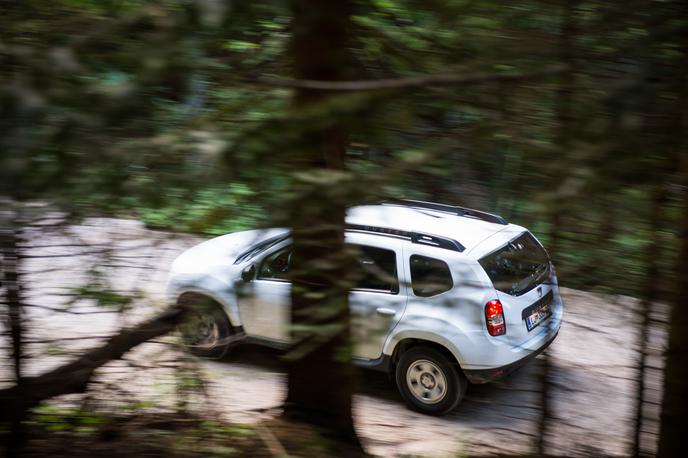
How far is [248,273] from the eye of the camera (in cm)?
340

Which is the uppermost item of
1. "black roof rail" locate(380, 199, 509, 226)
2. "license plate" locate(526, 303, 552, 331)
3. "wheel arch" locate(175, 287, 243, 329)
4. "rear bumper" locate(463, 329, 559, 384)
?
"black roof rail" locate(380, 199, 509, 226)

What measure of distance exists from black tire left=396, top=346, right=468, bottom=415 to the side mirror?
10.2 ft

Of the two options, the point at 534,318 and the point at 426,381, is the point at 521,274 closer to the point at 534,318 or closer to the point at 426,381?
the point at 534,318

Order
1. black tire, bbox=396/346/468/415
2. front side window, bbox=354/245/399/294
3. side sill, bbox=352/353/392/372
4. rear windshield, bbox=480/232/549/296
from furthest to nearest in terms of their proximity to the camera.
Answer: side sill, bbox=352/353/392/372
black tire, bbox=396/346/468/415
rear windshield, bbox=480/232/549/296
front side window, bbox=354/245/399/294

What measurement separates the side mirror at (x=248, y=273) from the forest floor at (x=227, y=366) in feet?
1.74

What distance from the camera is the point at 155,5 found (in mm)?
3049

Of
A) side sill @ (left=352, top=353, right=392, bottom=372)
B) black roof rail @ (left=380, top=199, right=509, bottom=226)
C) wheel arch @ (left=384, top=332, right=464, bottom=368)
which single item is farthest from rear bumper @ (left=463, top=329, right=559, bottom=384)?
black roof rail @ (left=380, top=199, right=509, bottom=226)

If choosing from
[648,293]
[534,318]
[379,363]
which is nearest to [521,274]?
[648,293]

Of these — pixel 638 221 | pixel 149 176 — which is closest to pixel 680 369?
pixel 638 221

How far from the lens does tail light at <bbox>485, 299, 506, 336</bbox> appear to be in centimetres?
468

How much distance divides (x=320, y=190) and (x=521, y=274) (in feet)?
5.70

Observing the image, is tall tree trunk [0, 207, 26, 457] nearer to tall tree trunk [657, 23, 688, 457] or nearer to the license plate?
tall tree trunk [657, 23, 688, 457]

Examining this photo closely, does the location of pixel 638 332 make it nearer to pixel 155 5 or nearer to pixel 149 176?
pixel 149 176

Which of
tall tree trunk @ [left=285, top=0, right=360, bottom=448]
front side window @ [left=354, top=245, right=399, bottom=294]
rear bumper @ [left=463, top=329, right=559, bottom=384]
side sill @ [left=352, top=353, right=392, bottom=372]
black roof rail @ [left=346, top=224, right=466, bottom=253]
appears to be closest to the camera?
tall tree trunk @ [left=285, top=0, right=360, bottom=448]
